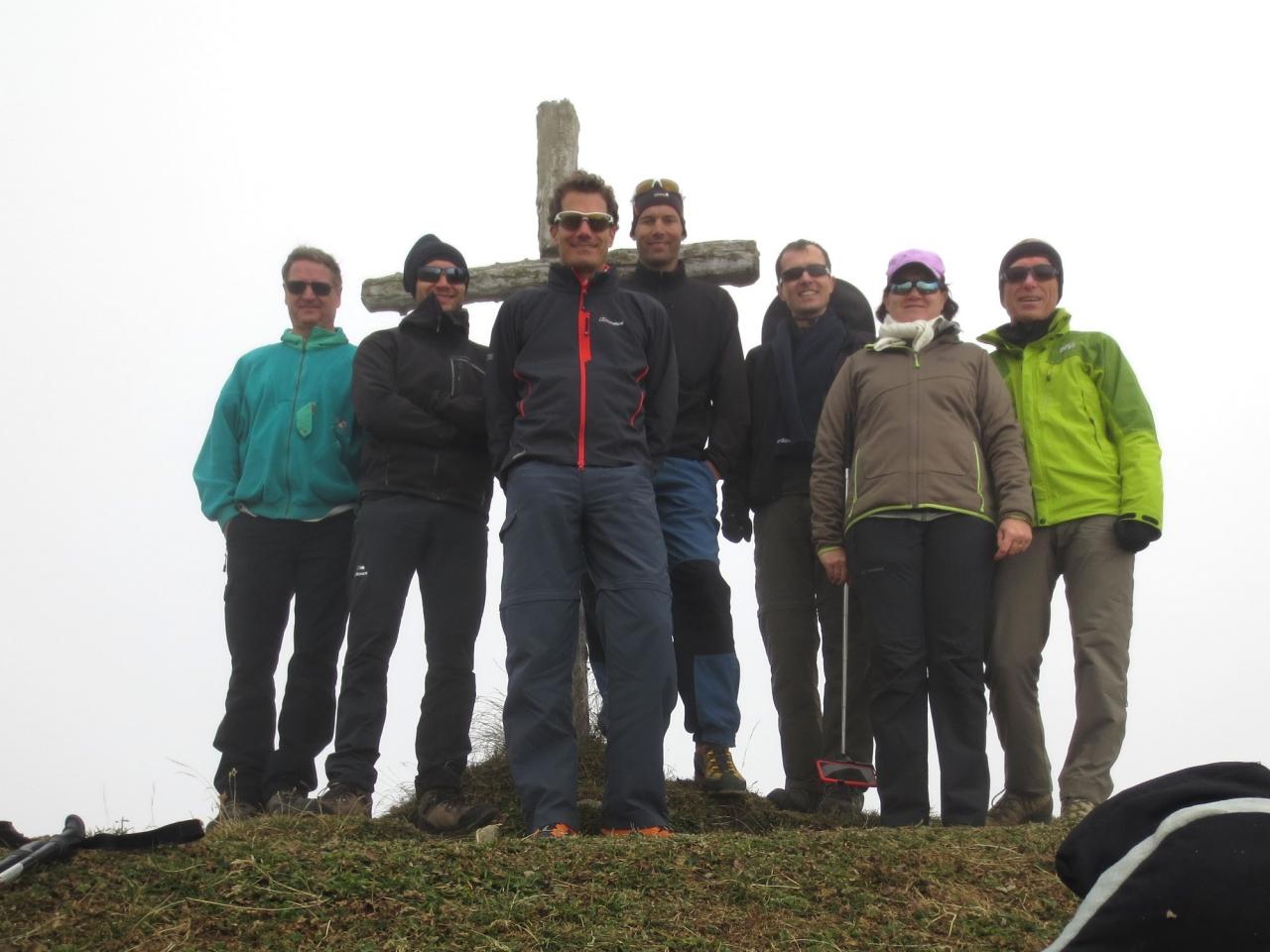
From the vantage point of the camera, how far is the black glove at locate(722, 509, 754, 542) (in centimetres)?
723

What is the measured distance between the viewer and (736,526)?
23.8 ft

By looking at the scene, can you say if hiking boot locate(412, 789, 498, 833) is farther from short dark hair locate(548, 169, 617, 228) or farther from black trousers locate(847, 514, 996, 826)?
short dark hair locate(548, 169, 617, 228)

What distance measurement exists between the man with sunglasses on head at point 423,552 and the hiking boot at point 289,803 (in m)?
0.06

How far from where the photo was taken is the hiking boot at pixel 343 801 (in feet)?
19.6

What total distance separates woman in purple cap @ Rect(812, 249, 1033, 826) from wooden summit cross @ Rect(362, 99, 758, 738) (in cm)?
162

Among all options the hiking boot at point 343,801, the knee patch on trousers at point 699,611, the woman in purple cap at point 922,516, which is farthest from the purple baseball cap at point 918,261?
the hiking boot at point 343,801

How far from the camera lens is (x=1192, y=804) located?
2.06 meters

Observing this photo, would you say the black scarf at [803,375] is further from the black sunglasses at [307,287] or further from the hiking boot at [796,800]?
the black sunglasses at [307,287]

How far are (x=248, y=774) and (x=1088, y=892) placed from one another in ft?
16.1

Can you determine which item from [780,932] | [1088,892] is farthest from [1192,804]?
[780,932]

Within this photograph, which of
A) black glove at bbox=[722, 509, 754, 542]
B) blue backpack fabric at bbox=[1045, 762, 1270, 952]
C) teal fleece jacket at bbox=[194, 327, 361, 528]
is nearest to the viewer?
blue backpack fabric at bbox=[1045, 762, 1270, 952]

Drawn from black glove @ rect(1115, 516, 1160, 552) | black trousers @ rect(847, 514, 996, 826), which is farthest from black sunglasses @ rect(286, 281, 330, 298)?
black glove @ rect(1115, 516, 1160, 552)

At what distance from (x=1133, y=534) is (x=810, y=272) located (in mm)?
2058

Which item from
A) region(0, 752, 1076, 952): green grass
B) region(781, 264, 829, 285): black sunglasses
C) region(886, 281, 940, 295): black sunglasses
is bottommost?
region(0, 752, 1076, 952): green grass
